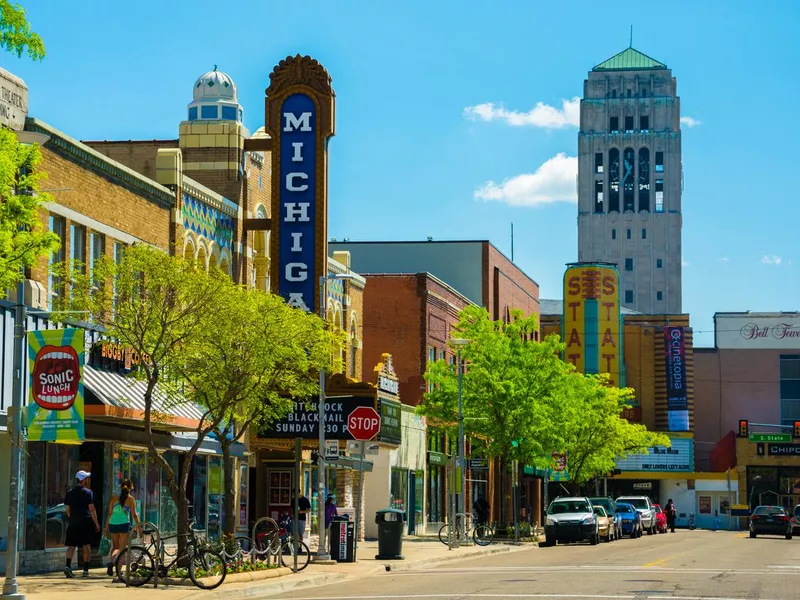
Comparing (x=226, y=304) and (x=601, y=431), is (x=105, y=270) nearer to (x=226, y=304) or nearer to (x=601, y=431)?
(x=226, y=304)

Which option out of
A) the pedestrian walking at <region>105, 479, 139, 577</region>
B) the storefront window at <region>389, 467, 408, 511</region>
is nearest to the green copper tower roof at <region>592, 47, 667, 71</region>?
the storefront window at <region>389, 467, 408, 511</region>

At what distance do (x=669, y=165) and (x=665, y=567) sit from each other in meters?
125

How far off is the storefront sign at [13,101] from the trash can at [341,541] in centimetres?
1211

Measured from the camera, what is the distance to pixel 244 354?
91.2 ft

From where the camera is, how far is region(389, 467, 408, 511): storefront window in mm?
56531

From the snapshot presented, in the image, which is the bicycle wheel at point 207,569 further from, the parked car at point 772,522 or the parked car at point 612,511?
the parked car at point 772,522

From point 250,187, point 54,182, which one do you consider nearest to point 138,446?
point 54,182

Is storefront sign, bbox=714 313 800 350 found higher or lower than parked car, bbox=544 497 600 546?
higher

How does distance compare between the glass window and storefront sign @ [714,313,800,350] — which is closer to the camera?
the glass window

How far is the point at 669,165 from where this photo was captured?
153125 millimetres

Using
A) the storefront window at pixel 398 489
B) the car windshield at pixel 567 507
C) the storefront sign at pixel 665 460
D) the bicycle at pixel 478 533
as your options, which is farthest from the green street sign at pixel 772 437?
the bicycle at pixel 478 533

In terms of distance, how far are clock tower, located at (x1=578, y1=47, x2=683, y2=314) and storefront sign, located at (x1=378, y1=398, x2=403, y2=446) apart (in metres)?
105

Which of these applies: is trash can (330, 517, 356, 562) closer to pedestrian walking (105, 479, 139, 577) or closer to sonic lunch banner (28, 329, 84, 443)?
pedestrian walking (105, 479, 139, 577)

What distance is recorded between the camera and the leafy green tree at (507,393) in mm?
53906
